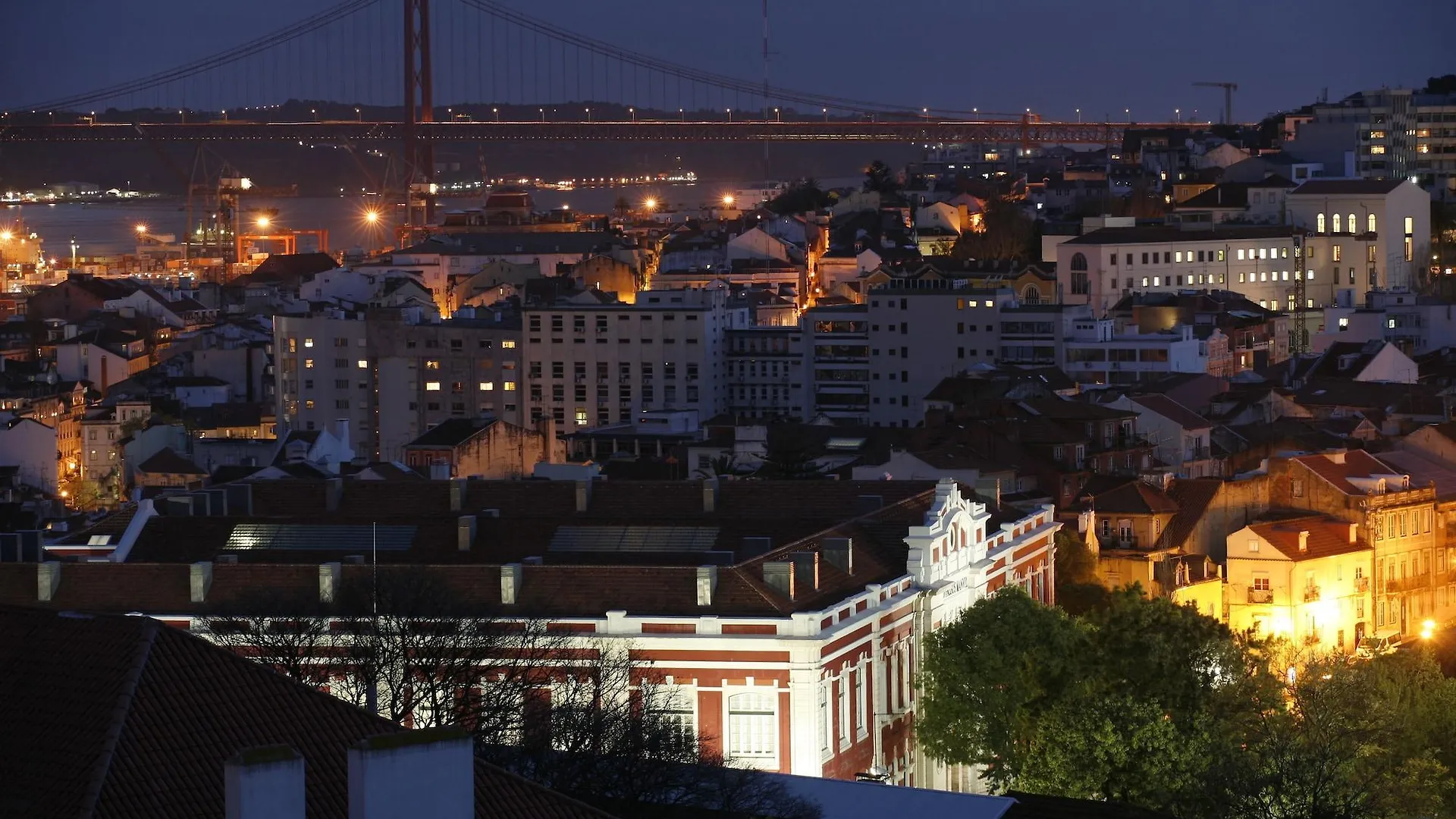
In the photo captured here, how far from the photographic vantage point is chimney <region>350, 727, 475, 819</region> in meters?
10.4

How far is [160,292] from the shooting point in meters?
97.9

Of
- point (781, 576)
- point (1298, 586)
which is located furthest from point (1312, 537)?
point (781, 576)

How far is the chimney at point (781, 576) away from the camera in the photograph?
23469 mm

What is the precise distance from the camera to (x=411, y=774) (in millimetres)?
10477

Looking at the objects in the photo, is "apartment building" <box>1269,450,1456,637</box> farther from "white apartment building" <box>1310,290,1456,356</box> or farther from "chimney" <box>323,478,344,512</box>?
"white apartment building" <box>1310,290,1456,356</box>

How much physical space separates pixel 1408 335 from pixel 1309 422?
17743mm

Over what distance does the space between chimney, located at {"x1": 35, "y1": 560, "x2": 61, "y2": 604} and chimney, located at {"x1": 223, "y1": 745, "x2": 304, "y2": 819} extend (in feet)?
45.4

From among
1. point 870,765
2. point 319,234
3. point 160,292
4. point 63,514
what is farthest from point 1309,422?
point 319,234

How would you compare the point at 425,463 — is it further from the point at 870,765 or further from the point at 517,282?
the point at 517,282

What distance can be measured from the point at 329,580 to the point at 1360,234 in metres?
53.0

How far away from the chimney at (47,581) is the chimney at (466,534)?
369 cm

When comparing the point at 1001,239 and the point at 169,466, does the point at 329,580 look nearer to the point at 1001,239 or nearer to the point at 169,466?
the point at 169,466

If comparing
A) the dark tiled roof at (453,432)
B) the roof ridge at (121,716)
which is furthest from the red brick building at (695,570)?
the dark tiled roof at (453,432)

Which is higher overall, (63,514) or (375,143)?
(375,143)
